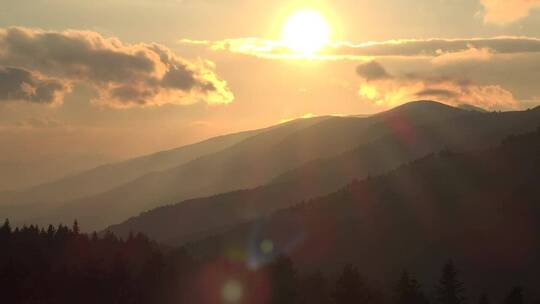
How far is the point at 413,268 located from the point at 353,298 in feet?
374

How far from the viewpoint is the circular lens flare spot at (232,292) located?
116812 mm

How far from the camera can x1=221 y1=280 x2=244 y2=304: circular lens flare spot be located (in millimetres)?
116812

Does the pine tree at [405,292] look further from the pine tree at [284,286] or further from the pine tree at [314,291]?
the pine tree at [284,286]

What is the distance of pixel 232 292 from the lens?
4857 inches

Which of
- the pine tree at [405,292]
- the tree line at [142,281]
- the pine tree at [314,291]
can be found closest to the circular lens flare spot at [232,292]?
the tree line at [142,281]

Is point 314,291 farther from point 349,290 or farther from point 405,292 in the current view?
point 405,292

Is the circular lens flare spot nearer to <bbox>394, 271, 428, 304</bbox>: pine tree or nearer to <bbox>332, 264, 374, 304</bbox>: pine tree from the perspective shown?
<bbox>332, 264, 374, 304</bbox>: pine tree

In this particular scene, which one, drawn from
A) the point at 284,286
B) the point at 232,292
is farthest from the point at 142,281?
the point at 284,286

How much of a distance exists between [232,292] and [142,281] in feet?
75.5

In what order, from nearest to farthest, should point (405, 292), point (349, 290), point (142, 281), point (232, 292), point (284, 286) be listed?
point (405, 292)
point (349, 290)
point (284, 286)
point (142, 281)
point (232, 292)

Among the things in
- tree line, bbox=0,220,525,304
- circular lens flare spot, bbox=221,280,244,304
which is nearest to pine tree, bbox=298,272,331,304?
tree line, bbox=0,220,525,304

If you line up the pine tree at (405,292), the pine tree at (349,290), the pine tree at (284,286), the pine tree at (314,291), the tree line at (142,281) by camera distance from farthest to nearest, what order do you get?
1. the pine tree at (314,291)
2. the pine tree at (284,286)
3. the tree line at (142,281)
4. the pine tree at (349,290)
5. the pine tree at (405,292)

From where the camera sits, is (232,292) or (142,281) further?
(232,292)

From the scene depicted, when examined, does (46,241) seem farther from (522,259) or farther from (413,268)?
(522,259)
